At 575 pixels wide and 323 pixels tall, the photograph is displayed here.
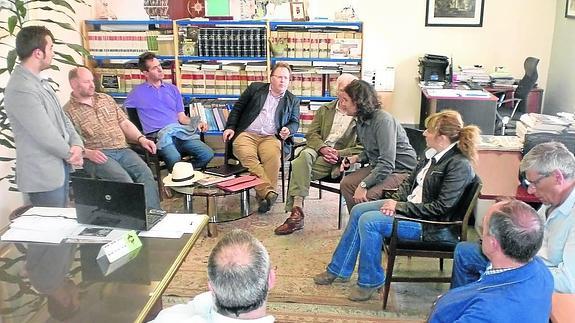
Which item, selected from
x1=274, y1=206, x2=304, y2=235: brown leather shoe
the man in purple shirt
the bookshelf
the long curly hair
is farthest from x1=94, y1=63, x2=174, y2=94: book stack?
the long curly hair

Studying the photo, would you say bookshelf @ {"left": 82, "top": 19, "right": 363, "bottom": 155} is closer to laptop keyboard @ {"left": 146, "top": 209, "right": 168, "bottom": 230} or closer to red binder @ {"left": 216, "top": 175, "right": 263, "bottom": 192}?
red binder @ {"left": 216, "top": 175, "right": 263, "bottom": 192}

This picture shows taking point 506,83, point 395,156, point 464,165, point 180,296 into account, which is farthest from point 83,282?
point 506,83

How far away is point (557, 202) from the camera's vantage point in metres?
2.35

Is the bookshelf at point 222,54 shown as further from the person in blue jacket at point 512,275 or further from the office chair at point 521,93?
the person in blue jacket at point 512,275

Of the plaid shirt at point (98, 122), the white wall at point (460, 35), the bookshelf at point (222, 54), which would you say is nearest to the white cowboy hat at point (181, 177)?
the plaid shirt at point (98, 122)

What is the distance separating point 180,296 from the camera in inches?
126

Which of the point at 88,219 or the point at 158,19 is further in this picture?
the point at 158,19

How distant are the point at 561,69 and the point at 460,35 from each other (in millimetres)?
1065

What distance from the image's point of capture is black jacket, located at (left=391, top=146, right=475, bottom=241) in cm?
286

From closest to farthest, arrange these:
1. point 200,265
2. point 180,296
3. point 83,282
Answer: point 83,282, point 180,296, point 200,265

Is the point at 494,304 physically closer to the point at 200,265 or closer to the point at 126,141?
the point at 200,265

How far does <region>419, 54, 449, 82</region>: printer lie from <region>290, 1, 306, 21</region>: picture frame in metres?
1.37

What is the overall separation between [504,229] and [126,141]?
3230 millimetres

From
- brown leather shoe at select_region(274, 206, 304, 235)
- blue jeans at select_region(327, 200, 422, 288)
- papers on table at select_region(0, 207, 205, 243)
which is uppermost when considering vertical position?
papers on table at select_region(0, 207, 205, 243)
